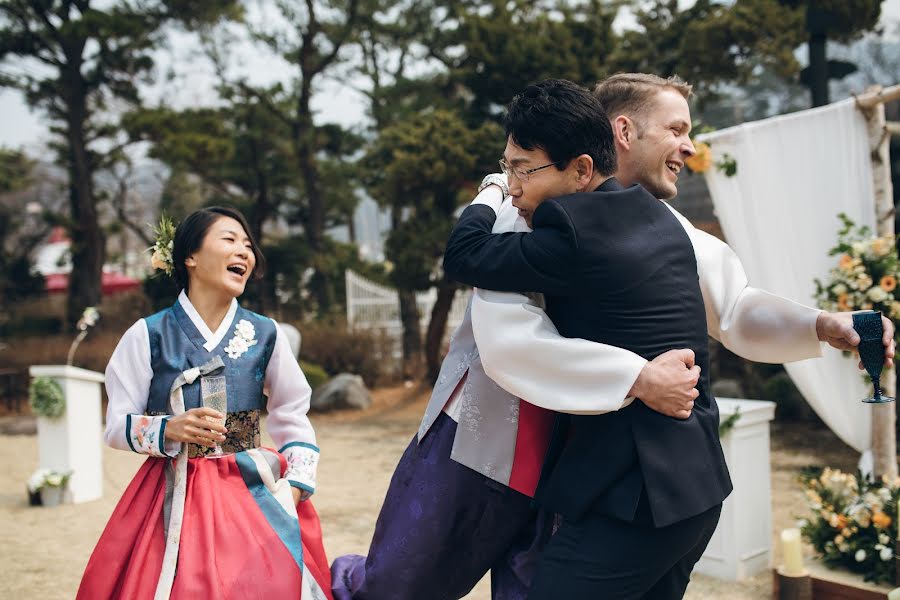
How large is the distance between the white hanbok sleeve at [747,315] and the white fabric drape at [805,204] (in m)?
3.09

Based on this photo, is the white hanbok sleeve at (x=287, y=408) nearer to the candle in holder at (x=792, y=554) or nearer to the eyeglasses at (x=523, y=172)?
the eyeglasses at (x=523, y=172)

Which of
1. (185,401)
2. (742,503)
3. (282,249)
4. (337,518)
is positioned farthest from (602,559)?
(282,249)

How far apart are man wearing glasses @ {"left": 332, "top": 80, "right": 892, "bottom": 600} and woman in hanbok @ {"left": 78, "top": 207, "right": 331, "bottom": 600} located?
1.47 ft

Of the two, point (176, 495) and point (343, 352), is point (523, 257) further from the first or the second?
point (343, 352)

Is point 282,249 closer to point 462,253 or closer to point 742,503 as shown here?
point 742,503

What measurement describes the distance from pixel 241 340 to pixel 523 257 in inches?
51.2

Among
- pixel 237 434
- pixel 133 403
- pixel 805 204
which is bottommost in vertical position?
pixel 237 434

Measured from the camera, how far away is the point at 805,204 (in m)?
4.92

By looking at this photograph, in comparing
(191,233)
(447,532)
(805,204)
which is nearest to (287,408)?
(191,233)

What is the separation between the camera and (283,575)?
2.34 metres

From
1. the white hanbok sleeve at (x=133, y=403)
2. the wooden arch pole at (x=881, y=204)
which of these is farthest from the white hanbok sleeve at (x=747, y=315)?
the wooden arch pole at (x=881, y=204)

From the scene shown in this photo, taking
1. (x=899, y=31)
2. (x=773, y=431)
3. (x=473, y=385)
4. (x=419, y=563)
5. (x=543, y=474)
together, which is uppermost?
(x=899, y=31)

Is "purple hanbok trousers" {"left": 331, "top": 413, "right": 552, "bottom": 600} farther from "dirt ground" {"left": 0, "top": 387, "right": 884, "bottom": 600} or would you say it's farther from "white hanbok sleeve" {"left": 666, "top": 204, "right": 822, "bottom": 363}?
"dirt ground" {"left": 0, "top": 387, "right": 884, "bottom": 600}

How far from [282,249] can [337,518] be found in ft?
36.9
